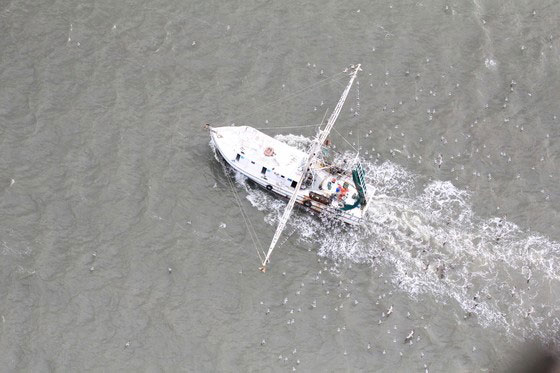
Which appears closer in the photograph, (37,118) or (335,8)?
(37,118)

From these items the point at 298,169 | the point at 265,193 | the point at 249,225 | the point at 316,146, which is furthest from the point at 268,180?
the point at 316,146

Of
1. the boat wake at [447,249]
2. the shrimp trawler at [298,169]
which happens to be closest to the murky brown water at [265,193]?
the boat wake at [447,249]

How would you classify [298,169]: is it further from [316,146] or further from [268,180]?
[268,180]

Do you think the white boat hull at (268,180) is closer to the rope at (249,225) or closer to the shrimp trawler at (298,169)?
the shrimp trawler at (298,169)

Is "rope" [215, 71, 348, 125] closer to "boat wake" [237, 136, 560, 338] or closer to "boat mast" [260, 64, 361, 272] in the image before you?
"boat mast" [260, 64, 361, 272]

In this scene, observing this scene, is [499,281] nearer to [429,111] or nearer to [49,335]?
[429,111]

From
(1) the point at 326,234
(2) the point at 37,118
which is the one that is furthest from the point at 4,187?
(1) the point at 326,234
